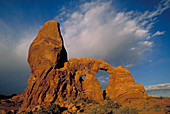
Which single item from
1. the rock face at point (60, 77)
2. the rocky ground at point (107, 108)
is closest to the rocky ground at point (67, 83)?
the rock face at point (60, 77)

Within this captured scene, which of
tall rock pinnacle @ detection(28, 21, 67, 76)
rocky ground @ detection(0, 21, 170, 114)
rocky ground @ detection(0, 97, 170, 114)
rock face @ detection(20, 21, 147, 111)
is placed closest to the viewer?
rocky ground @ detection(0, 97, 170, 114)

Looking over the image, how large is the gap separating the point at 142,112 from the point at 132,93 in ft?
25.3

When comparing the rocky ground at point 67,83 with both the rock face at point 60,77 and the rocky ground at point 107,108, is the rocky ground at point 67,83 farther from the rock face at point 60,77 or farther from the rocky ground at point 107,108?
the rocky ground at point 107,108

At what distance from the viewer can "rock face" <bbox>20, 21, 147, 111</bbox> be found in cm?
2128

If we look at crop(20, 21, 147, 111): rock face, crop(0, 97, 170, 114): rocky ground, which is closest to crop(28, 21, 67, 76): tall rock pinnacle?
crop(20, 21, 147, 111): rock face

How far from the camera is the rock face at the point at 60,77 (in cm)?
2128

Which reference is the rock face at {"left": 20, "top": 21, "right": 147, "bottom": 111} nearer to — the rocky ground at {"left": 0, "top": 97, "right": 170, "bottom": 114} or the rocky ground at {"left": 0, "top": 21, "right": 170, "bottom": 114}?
the rocky ground at {"left": 0, "top": 21, "right": 170, "bottom": 114}

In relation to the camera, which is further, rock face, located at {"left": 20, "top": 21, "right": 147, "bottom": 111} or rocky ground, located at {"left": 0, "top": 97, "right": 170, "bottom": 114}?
rock face, located at {"left": 20, "top": 21, "right": 147, "bottom": 111}

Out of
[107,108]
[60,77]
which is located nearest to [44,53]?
[60,77]

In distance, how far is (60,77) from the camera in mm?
23078

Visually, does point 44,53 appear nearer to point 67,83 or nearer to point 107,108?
point 67,83

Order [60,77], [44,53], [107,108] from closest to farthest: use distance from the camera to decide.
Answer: [107,108]
[60,77]
[44,53]

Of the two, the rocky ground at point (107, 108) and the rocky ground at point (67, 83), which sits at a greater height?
the rocky ground at point (67, 83)

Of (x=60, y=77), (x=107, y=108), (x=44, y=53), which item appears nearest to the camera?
(x=107, y=108)
